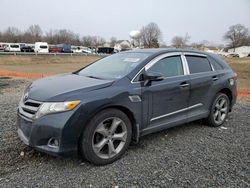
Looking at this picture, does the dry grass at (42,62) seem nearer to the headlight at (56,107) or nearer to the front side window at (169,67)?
the front side window at (169,67)

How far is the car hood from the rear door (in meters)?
1.74

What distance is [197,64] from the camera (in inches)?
200

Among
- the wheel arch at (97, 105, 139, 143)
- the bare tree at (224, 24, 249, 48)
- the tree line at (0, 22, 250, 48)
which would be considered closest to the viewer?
the wheel arch at (97, 105, 139, 143)

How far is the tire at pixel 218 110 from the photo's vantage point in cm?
528

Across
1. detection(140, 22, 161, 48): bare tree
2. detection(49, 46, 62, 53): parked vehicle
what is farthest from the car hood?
detection(140, 22, 161, 48): bare tree

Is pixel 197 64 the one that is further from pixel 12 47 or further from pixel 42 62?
pixel 12 47

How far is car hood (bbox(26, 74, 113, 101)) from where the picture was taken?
3.42 m

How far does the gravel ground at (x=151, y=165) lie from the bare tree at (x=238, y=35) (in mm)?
121797

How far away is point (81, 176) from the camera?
330cm

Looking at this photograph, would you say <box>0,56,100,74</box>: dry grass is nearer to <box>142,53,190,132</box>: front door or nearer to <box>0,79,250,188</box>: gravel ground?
<box>142,53,190,132</box>: front door

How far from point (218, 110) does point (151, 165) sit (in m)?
2.47

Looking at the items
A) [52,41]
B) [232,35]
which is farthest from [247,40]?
[52,41]

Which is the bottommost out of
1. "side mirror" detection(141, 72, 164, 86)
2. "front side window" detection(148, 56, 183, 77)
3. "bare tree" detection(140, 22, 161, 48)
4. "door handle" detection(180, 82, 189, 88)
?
"door handle" detection(180, 82, 189, 88)

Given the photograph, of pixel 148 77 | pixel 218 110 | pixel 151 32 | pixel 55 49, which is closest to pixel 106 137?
pixel 148 77
